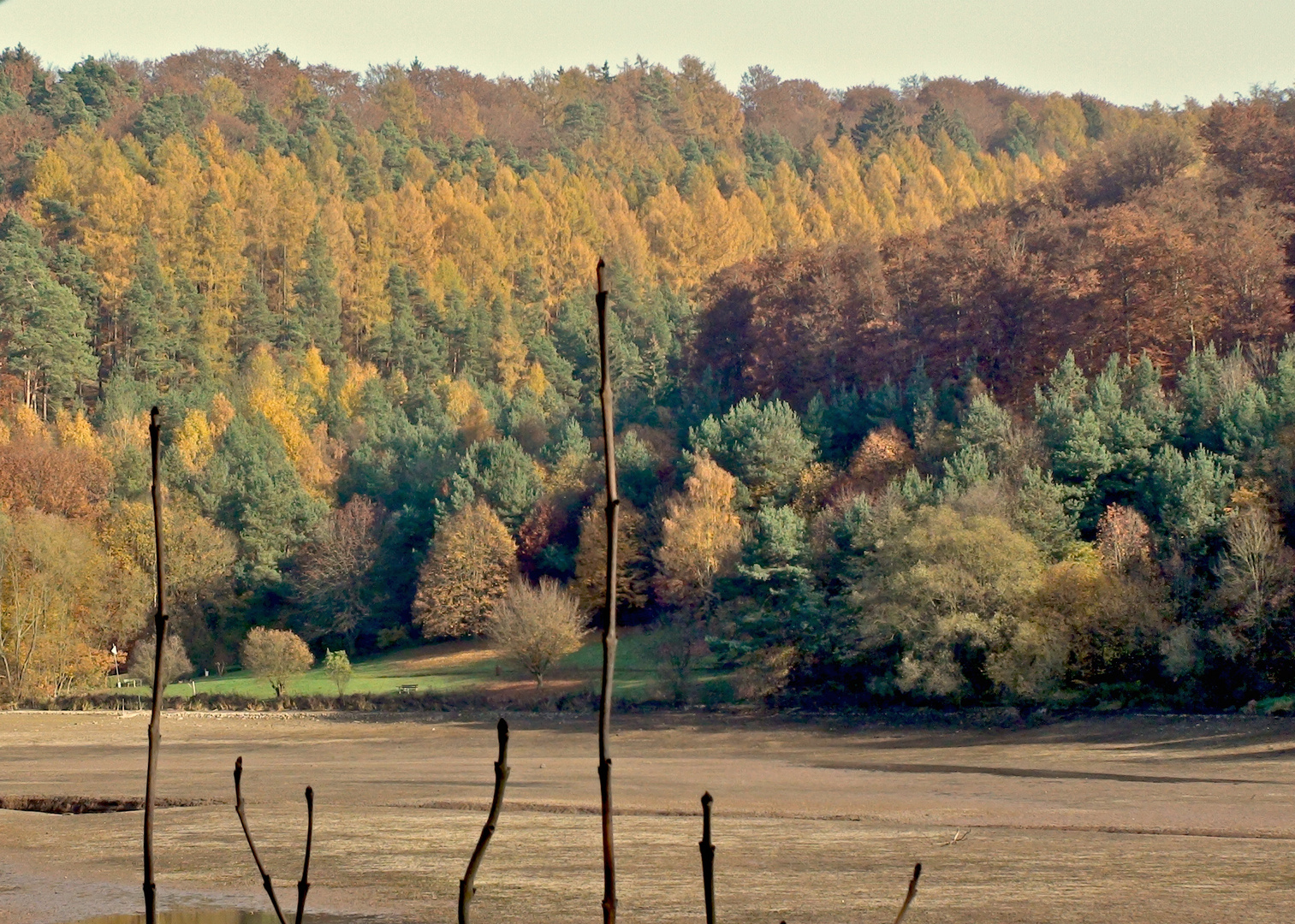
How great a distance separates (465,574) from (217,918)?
48.1 meters

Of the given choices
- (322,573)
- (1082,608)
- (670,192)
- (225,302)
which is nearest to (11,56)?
(225,302)

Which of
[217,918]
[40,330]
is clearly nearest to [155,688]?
[217,918]

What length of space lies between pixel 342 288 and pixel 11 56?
42.4 metres

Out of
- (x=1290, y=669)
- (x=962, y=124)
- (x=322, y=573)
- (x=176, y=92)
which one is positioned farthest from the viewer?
(x=962, y=124)

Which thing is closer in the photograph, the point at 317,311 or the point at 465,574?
the point at 465,574

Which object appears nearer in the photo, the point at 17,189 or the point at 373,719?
the point at 373,719

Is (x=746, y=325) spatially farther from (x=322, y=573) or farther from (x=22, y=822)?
(x=22, y=822)

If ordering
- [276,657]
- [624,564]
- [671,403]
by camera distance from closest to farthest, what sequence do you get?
[276,657] → [624,564] → [671,403]

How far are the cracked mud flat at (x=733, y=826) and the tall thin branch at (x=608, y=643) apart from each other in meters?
18.4

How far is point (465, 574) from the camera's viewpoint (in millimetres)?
69375

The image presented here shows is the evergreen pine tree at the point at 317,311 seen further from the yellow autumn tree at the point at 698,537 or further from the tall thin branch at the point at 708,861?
the tall thin branch at the point at 708,861

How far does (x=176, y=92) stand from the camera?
153m

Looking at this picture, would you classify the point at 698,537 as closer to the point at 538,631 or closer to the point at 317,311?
the point at 538,631

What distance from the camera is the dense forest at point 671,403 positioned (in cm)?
4722
